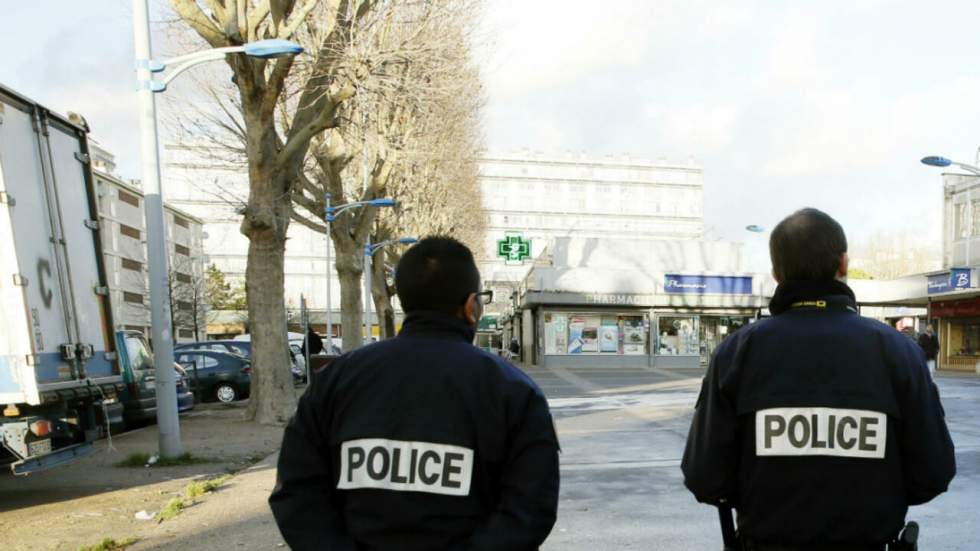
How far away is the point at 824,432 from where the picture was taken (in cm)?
252

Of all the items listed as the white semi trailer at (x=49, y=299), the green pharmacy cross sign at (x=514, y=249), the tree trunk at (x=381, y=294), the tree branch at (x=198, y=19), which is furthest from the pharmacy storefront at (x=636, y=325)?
the white semi trailer at (x=49, y=299)

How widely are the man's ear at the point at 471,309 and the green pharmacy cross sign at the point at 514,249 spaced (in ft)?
108

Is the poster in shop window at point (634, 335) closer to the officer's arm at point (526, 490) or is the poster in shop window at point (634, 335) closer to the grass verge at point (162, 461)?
the grass verge at point (162, 461)

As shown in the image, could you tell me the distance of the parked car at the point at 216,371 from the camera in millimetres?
20016

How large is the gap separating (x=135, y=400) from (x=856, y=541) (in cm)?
1349

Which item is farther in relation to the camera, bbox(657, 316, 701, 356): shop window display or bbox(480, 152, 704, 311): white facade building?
bbox(480, 152, 704, 311): white facade building

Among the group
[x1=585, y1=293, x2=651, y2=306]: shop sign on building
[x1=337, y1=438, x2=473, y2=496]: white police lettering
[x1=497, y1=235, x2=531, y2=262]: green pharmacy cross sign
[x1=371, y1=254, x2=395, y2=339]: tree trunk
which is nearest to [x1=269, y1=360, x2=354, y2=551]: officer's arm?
[x1=337, y1=438, x2=473, y2=496]: white police lettering

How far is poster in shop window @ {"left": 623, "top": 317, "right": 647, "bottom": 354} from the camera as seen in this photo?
40.3 meters

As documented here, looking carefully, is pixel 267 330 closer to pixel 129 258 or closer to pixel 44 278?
pixel 44 278

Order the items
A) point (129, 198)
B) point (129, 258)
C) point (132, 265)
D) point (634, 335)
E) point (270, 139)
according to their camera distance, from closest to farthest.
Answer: point (270, 139) → point (634, 335) → point (129, 258) → point (132, 265) → point (129, 198)

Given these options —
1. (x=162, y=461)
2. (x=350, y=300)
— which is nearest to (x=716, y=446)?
(x=162, y=461)

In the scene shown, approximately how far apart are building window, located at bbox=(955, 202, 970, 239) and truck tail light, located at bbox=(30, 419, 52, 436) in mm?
41521

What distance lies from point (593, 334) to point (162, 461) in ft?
103

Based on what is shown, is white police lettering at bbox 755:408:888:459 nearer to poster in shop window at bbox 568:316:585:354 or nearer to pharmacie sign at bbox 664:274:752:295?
poster in shop window at bbox 568:316:585:354
